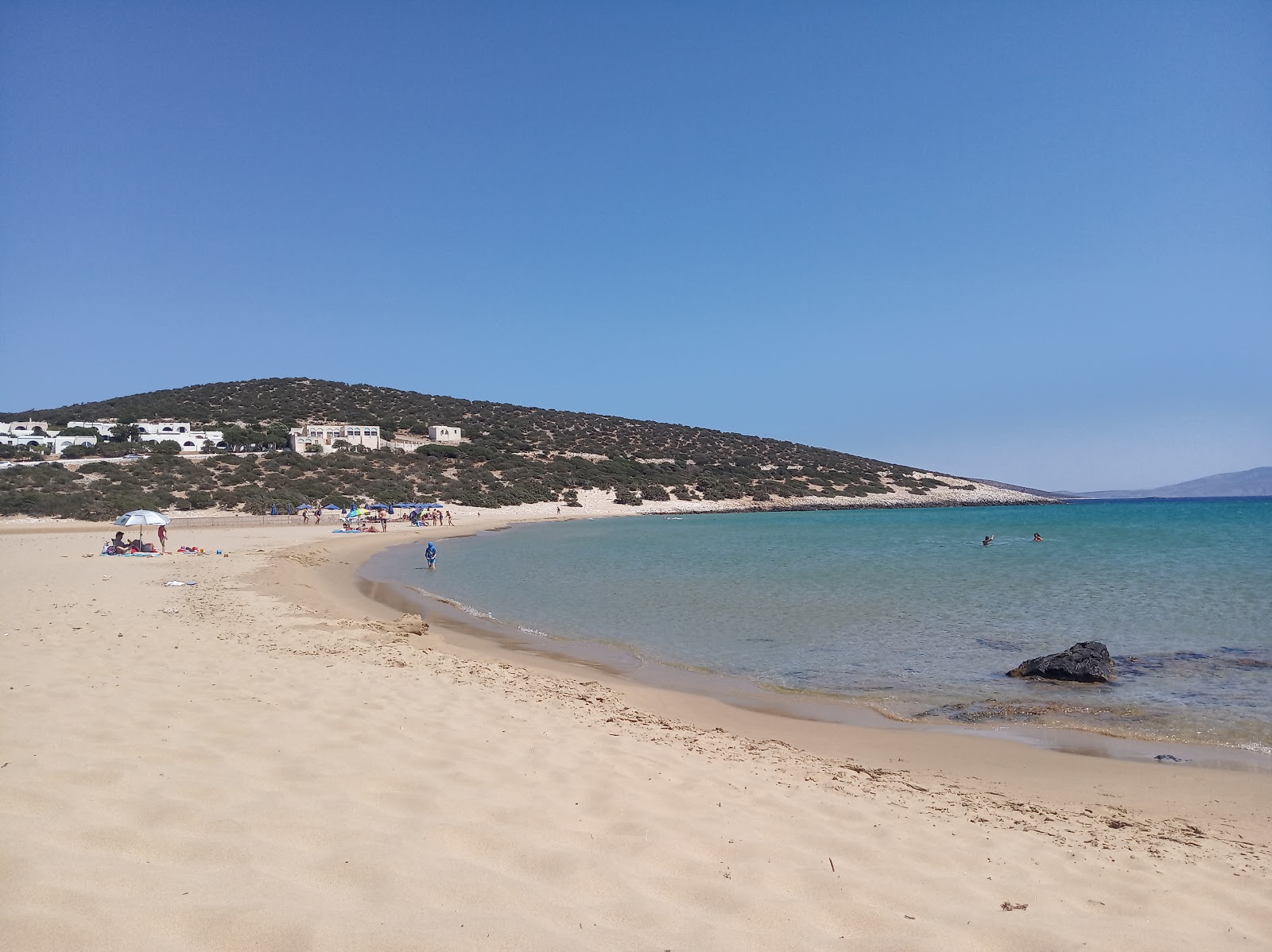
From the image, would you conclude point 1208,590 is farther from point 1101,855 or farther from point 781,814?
point 781,814

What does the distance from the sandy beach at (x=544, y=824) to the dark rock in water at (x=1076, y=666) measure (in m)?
3.29

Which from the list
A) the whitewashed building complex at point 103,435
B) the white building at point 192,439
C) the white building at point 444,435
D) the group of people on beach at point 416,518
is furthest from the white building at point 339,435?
the group of people on beach at point 416,518

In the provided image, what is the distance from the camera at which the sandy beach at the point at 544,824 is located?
310cm

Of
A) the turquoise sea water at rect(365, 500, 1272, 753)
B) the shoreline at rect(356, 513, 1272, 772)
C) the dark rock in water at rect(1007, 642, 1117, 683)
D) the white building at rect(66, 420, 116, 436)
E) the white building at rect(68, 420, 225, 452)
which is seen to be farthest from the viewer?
the white building at rect(66, 420, 116, 436)

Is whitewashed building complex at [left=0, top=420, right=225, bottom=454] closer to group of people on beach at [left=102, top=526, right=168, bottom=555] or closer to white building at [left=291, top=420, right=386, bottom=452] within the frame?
white building at [left=291, top=420, right=386, bottom=452]

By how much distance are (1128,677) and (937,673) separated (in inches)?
106

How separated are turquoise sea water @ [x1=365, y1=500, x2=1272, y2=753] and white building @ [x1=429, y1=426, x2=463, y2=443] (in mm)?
47744

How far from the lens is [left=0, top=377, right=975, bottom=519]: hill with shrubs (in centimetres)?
4928

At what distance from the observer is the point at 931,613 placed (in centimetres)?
1638

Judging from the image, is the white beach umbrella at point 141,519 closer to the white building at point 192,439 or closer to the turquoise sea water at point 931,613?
the turquoise sea water at point 931,613

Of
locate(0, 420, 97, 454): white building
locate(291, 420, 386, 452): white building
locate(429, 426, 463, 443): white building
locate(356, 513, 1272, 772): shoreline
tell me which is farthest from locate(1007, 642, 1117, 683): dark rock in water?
locate(0, 420, 97, 454): white building

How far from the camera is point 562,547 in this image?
34594 millimetres

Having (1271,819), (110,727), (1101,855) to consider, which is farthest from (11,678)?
(1271,819)

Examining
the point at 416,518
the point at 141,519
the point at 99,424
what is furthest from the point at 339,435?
the point at 141,519
